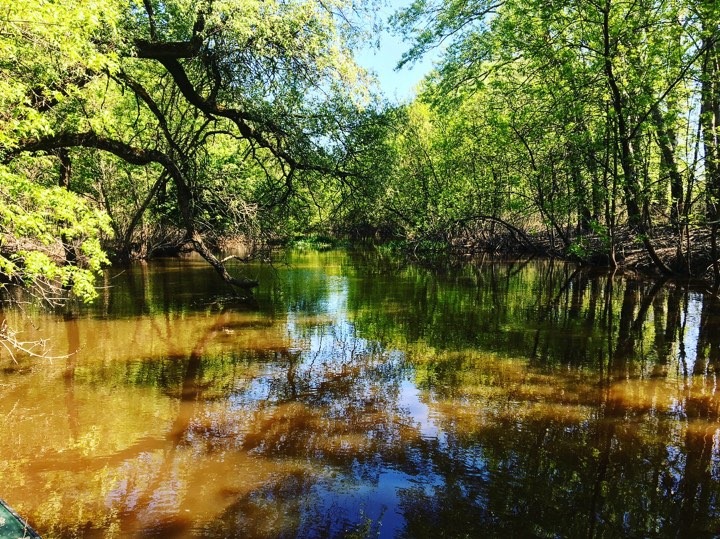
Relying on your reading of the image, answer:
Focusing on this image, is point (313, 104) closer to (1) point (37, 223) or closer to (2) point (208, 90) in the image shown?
(2) point (208, 90)

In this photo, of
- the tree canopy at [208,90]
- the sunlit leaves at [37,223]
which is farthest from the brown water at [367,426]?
the tree canopy at [208,90]

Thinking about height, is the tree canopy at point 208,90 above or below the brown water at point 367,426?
above

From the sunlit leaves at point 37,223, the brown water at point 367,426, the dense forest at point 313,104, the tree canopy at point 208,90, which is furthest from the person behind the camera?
the tree canopy at point 208,90

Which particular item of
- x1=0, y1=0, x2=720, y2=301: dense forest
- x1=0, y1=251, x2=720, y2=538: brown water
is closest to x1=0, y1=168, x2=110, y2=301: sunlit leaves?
x1=0, y1=0, x2=720, y2=301: dense forest

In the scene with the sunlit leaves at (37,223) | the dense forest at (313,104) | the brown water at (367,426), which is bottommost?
the brown water at (367,426)

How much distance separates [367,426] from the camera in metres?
5.67

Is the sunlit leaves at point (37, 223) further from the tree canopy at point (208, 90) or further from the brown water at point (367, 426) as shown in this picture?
the brown water at point (367, 426)

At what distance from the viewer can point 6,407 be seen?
6.16 m

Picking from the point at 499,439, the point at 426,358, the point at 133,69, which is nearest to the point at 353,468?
the point at 499,439

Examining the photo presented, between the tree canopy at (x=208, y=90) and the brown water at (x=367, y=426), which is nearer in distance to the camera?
the brown water at (x=367, y=426)

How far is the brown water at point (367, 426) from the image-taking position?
400 centimetres

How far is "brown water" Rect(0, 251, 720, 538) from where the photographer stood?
400cm

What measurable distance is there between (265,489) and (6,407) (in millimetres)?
3856

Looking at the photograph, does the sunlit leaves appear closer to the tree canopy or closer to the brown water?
the tree canopy
